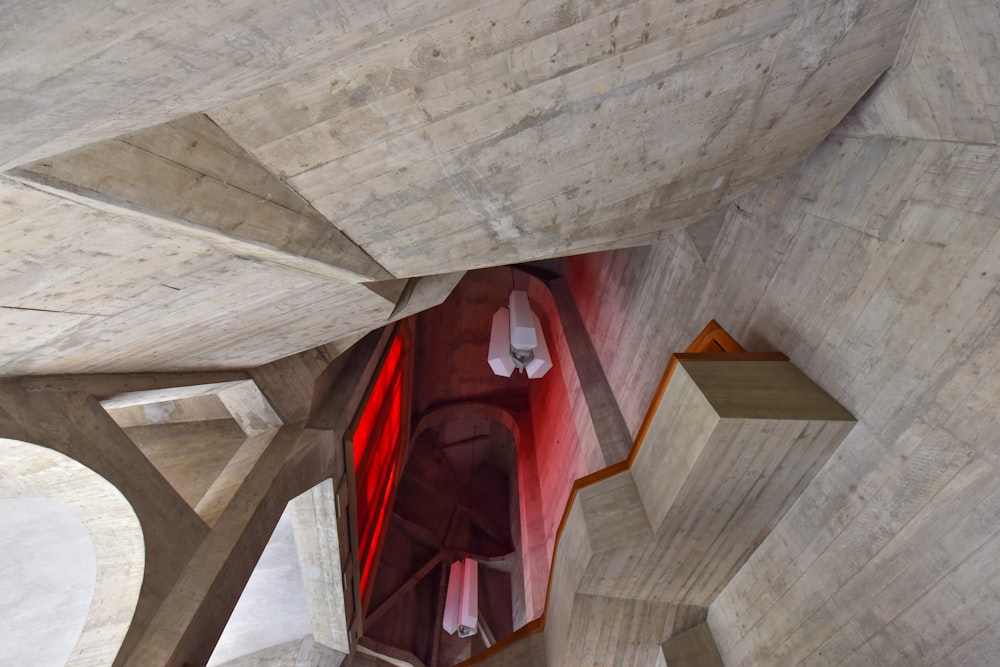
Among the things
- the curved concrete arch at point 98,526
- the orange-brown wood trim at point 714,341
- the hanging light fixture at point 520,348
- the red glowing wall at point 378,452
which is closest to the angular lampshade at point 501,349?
the hanging light fixture at point 520,348

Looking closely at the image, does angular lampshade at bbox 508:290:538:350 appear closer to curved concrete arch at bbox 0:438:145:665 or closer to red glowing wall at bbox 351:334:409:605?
red glowing wall at bbox 351:334:409:605

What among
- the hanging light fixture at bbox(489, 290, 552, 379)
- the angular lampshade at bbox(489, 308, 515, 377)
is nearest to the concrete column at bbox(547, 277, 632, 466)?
the hanging light fixture at bbox(489, 290, 552, 379)

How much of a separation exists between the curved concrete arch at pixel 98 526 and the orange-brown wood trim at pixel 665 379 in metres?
3.66

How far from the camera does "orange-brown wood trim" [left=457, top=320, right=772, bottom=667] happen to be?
13.2 feet

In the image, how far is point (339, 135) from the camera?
7.86ft

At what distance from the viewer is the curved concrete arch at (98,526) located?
3.64 m

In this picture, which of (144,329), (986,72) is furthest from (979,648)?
(144,329)

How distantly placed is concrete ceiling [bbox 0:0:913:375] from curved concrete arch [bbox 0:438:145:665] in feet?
2.50

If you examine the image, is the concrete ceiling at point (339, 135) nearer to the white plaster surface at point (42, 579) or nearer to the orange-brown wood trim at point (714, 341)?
the orange-brown wood trim at point (714, 341)

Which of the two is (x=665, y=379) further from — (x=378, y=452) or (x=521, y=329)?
(x=378, y=452)

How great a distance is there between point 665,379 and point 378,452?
702cm

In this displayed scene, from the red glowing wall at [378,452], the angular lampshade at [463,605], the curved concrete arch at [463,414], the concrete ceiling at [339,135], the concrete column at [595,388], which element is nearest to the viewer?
the concrete ceiling at [339,135]

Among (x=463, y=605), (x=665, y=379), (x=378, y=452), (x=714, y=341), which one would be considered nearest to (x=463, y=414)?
(x=378, y=452)

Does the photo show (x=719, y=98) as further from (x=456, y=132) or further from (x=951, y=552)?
(x=951, y=552)
